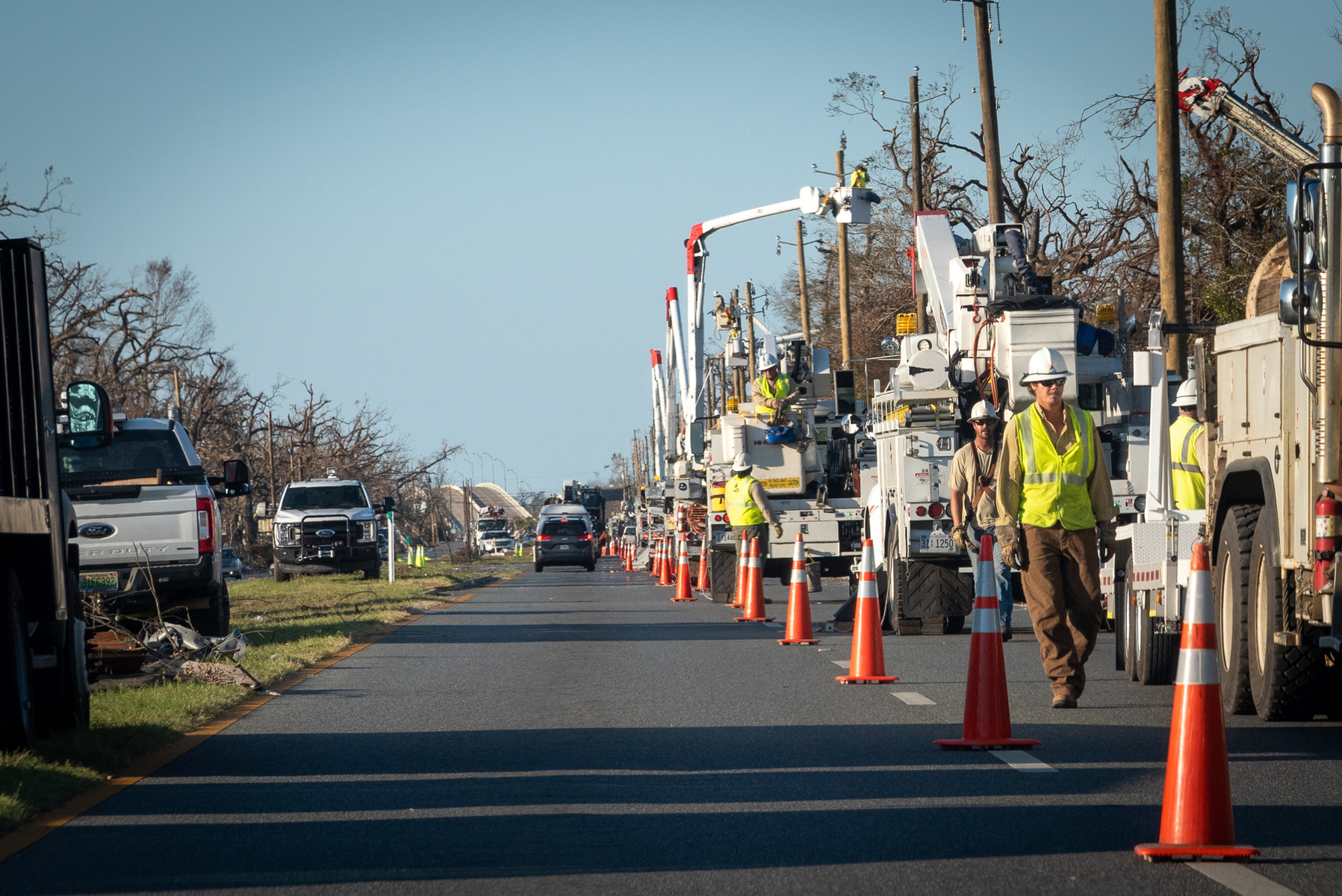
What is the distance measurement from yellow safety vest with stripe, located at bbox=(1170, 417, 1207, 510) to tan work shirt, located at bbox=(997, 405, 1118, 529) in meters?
1.17

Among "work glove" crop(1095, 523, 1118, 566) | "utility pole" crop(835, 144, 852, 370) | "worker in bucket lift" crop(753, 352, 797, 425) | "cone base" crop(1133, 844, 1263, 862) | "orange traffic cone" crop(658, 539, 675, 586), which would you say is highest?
"utility pole" crop(835, 144, 852, 370)

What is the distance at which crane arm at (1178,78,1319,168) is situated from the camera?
10109 mm

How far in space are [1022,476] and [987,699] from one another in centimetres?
210

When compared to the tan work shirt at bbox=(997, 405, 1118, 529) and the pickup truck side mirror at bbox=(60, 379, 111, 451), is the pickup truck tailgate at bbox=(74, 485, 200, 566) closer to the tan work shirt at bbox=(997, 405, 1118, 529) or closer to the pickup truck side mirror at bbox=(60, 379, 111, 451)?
the pickup truck side mirror at bbox=(60, 379, 111, 451)

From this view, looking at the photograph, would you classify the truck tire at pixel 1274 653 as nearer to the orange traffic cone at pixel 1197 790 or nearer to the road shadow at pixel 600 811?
the road shadow at pixel 600 811

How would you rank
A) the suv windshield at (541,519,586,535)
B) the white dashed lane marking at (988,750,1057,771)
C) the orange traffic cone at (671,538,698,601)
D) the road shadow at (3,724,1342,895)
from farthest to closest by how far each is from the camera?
the suv windshield at (541,519,586,535) < the orange traffic cone at (671,538,698,601) < the white dashed lane marking at (988,750,1057,771) < the road shadow at (3,724,1342,895)

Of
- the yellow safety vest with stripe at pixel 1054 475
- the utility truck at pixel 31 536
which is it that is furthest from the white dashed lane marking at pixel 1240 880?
the utility truck at pixel 31 536

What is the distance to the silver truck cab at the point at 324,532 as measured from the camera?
36.9 metres

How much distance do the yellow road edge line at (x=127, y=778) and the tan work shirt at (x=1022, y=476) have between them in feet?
15.7

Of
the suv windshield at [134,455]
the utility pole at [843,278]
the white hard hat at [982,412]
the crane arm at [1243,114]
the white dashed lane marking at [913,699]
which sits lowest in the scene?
the white dashed lane marking at [913,699]

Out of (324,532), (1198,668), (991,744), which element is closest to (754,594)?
(991,744)

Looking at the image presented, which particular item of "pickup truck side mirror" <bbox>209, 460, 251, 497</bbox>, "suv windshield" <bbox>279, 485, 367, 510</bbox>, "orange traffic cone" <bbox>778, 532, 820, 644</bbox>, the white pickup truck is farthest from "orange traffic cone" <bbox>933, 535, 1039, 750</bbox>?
"suv windshield" <bbox>279, 485, 367, 510</bbox>

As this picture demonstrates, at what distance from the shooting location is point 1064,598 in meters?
10.5

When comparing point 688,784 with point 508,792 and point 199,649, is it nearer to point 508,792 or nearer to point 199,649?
point 508,792
